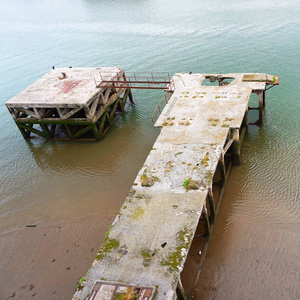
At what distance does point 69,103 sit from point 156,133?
672 centimetres

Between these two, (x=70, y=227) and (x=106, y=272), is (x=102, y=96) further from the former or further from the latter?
(x=106, y=272)

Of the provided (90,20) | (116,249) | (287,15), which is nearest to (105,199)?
(116,249)

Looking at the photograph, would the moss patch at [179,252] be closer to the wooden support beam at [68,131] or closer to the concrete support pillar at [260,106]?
the concrete support pillar at [260,106]

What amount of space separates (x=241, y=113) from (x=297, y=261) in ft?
28.6

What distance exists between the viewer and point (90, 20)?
2212 inches

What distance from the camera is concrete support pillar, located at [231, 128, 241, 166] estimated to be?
53.3ft

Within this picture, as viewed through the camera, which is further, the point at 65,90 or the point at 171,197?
the point at 65,90

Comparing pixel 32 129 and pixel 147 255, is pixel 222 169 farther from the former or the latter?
pixel 32 129

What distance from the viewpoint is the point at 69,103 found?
1977cm

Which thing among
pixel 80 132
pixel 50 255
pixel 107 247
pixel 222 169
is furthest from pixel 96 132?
pixel 107 247

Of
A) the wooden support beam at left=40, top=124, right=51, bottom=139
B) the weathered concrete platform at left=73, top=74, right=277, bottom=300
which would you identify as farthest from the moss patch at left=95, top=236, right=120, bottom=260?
the wooden support beam at left=40, top=124, right=51, bottom=139

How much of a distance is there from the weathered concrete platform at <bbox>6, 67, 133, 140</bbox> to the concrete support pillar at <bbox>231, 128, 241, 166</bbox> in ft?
30.6

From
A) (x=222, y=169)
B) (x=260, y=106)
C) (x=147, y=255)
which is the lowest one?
(x=260, y=106)

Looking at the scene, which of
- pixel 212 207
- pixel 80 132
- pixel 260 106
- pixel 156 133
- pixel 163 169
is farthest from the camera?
pixel 156 133
